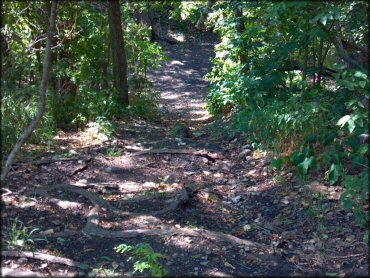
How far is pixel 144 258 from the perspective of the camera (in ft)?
12.7

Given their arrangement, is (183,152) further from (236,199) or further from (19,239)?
(19,239)

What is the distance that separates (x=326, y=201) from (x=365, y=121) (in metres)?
1.09

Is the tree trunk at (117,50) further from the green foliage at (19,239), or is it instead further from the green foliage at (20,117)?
the green foliage at (19,239)

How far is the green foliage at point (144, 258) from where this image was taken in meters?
3.62

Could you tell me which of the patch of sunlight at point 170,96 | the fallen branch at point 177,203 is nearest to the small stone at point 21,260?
the fallen branch at point 177,203

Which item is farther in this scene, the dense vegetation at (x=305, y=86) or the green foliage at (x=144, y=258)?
the dense vegetation at (x=305, y=86)

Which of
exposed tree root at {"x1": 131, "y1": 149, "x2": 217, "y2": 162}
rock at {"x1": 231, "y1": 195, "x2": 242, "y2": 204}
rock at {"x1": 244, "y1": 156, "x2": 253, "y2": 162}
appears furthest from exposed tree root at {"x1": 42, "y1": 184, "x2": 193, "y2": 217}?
exposed tree root at {"x1": 131, "y1": 149, "x2": 217, "y2": 162}

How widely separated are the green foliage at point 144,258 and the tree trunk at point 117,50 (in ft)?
21.9

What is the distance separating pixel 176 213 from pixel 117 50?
5854 millimetres

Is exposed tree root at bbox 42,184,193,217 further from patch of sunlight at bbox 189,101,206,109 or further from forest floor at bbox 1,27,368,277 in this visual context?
patch of sunlight at bbox 189,101,206,109

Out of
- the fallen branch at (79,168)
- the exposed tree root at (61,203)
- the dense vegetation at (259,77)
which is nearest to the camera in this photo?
the dense vegetation at (259,77)

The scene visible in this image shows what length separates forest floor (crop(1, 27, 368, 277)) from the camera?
3.98m

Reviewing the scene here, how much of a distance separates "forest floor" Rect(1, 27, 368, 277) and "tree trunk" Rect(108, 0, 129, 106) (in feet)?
8.71

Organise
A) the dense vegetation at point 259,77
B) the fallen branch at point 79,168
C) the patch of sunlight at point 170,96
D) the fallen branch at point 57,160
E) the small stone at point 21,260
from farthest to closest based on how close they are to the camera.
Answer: the patch of sunlight at point 170,96
the fallen branch at point 57,160
the fallen branch at point 79,168
the dense vegetation at point 259,77
the small stone at point 21,260
